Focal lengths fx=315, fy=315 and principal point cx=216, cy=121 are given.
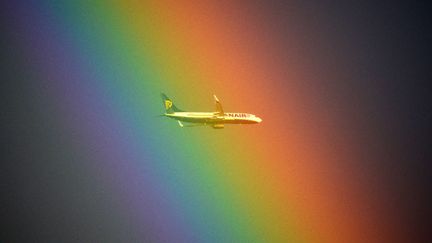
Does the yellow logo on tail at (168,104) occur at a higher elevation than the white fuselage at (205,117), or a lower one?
higher

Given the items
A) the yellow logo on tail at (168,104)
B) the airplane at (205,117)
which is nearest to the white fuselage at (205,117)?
the airplane at (205,117)

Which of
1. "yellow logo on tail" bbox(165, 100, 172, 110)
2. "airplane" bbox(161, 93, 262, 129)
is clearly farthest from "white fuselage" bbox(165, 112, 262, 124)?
"yellow logo on tail" bbox(165, 100, 172, 110)

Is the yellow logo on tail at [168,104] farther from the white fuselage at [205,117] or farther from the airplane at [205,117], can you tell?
the white fuselage at [205,117]

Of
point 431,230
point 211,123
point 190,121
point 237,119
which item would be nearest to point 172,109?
point 190,121

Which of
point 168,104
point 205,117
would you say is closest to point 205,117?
point 205,117

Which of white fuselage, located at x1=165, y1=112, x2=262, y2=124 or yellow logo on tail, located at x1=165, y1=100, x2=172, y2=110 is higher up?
yellow logo on tail, located at x1=165, y1=100, x2=172, y2=110

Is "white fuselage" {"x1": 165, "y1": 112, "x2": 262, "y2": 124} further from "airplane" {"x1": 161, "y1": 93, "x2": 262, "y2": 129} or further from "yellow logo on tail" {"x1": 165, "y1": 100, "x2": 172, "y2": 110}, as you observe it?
"yellow logo on tail" {"x1": 165, "y1": 100, "x2": 172, "y2": 110}

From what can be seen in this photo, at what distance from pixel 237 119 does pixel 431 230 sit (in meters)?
25.8

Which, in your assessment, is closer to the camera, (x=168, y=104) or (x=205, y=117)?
(x=205, y=117)

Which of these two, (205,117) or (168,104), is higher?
(168,104)

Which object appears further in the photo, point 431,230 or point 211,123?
point 431,230

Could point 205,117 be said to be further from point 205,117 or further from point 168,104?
point 168,104

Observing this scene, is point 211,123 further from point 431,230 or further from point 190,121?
point 431,230

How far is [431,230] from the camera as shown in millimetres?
35219
